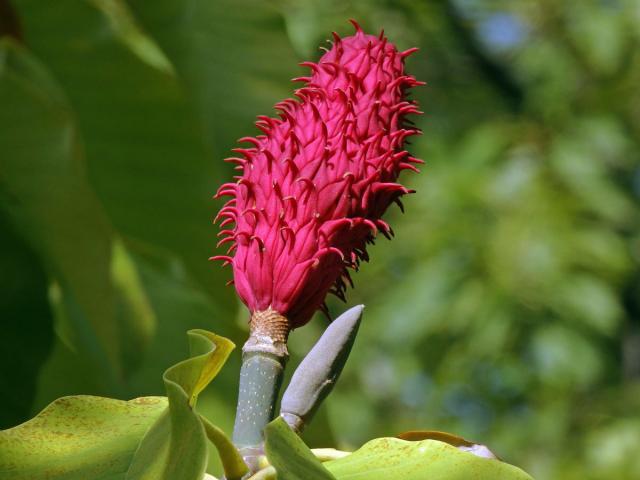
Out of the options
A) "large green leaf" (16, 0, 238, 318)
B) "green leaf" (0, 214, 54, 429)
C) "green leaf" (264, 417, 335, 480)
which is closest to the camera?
"green leaf" (264, 417, 335, 480)

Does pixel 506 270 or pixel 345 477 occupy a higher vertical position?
pixel 506 270

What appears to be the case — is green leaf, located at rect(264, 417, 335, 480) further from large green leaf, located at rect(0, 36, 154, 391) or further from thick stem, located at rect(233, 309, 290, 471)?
large green leaf, located at rect(0, 36, 154, 391)

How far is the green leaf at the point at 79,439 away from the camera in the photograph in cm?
61

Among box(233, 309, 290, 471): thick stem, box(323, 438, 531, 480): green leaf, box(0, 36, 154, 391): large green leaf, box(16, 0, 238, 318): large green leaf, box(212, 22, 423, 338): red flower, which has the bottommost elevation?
box(323, 438, 531, 480): green leaf

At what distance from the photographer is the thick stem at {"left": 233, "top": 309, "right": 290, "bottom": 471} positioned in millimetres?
594

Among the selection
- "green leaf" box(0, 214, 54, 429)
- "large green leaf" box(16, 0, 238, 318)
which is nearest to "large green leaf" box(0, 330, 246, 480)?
"green leaf" box(0, 214, 54, 429)

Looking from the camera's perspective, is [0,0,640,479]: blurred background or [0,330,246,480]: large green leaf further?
[0,0,640,479]: blurred background

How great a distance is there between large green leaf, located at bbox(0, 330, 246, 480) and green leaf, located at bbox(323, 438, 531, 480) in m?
0.06

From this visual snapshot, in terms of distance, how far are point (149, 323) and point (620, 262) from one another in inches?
88.6

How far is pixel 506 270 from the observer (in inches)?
125

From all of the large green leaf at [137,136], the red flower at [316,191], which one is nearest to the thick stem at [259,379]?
the red flower at [316,191]

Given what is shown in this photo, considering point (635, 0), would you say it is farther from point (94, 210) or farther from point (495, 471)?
point (495, 471)

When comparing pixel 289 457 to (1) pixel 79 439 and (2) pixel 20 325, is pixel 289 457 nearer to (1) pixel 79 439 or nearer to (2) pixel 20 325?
(1) pixel 79 439

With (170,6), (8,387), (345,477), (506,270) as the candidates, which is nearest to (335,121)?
(345,477)
